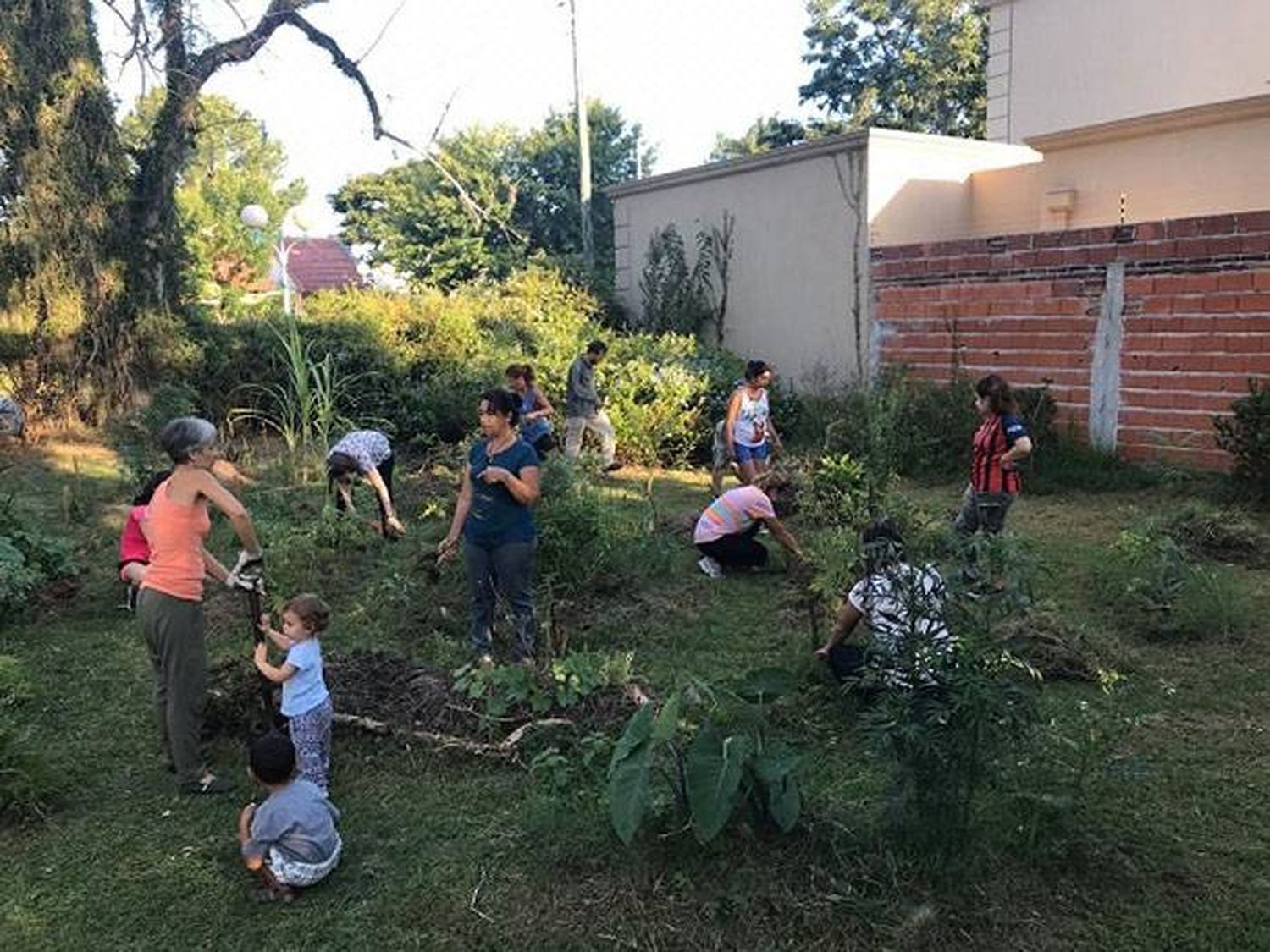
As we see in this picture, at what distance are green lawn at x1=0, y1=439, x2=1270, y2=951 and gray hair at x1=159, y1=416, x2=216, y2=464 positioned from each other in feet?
4.64

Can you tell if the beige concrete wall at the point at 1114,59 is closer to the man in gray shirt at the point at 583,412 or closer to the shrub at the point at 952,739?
the man in gray shirt at the point at 583,412

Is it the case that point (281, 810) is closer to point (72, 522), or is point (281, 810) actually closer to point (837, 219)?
point (72, 522)

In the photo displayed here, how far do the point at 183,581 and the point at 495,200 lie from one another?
89.3ft

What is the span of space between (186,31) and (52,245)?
3.75 metres

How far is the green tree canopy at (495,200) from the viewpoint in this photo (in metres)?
30.6

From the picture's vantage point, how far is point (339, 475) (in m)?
7.69

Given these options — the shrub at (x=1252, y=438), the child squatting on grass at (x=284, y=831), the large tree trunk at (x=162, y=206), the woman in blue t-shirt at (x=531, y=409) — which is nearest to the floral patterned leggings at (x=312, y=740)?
the child squatting on grass at (x=284, y=831)

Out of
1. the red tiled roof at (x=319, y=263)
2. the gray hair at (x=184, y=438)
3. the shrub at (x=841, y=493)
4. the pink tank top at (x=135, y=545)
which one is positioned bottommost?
the shrub at (x=841, y=493)

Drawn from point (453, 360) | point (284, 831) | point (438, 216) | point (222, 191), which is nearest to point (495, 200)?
point (438, 216)

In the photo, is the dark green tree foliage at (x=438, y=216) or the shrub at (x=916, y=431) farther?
the dark green tree foliage at (x=438, y=216)

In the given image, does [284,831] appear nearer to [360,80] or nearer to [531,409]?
[531,409]

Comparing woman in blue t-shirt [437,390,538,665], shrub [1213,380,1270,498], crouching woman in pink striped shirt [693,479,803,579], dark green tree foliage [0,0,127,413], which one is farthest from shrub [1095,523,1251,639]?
dark green tree foliage [0,0,127,413]

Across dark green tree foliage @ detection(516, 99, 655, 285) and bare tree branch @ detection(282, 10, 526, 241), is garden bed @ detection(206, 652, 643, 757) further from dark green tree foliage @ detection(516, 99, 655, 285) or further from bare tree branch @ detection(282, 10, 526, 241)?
dark green tree foliage @ detection(516, 99, 655, 285)

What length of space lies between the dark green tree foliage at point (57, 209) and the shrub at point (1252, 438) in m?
12.8
